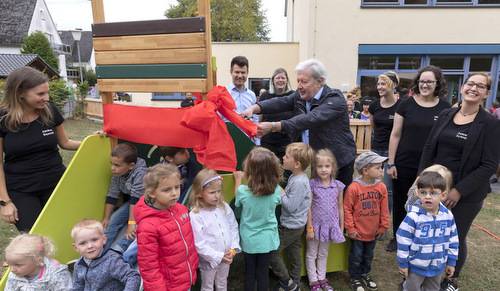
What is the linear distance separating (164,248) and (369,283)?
6.82ft

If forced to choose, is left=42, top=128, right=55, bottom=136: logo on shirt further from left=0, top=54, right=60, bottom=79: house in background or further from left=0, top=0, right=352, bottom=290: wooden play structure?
left=0, top=54, right=60, bottom=79: house in background

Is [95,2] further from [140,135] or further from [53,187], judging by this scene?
[53,187]

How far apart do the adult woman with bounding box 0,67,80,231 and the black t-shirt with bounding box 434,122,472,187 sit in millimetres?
3246

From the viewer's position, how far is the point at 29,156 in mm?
2395

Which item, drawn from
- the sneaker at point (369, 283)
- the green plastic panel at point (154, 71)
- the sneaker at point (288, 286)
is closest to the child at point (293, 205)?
the sneaker at point (288, 286)

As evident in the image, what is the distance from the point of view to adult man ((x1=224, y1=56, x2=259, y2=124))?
12.8 ft

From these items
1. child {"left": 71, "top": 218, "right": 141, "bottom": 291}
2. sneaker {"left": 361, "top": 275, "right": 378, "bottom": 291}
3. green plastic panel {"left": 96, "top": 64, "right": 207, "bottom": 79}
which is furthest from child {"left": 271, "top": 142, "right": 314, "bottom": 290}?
child {"left": 71, "top": 218, "right": 141, "bottom": 291}

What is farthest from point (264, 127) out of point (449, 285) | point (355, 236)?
point (449, 285)

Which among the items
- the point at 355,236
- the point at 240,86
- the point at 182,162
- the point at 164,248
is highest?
the point at 240,86

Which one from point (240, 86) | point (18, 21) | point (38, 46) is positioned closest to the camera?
point (240, 86)

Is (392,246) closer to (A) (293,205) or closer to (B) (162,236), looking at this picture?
(A) (293,205)

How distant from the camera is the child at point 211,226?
225cm

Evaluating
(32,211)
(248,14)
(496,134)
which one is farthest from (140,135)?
A: (248,14)

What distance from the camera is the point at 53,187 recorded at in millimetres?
2559
